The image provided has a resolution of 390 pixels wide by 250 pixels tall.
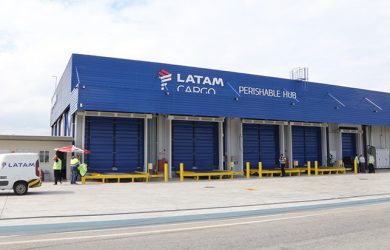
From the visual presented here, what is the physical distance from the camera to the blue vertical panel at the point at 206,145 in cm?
2955

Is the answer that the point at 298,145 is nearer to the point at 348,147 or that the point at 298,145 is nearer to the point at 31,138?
the point at 348,147

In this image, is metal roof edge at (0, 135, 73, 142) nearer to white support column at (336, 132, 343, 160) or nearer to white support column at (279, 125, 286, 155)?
white support column at (279, 125, 286, 155)

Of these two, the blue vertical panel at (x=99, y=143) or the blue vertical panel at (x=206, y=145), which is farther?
the blue vertical panel at (x=206, y=145)

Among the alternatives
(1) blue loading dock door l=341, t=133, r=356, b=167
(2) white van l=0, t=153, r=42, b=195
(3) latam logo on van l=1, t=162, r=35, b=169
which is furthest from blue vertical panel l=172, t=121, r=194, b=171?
(1) blue loading dock door l=341, t=133, r=356, b=167

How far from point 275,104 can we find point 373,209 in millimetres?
18245

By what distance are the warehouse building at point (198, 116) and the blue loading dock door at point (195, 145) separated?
0.07 m

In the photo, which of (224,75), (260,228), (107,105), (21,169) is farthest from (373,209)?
(224,75)

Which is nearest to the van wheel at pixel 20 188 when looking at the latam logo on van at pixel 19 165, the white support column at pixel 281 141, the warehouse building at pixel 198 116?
the latam logo on van at pixel 19 165

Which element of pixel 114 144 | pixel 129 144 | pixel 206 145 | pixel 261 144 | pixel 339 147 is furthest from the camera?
pixel 339 147

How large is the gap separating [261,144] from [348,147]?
35.7 feet

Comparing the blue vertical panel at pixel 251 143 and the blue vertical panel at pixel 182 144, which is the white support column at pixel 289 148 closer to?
the blue vertical panel at pixel 251 143

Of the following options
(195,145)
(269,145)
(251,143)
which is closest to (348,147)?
(269,145)

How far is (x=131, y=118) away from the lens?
2714 cm

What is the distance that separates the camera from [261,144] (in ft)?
107
